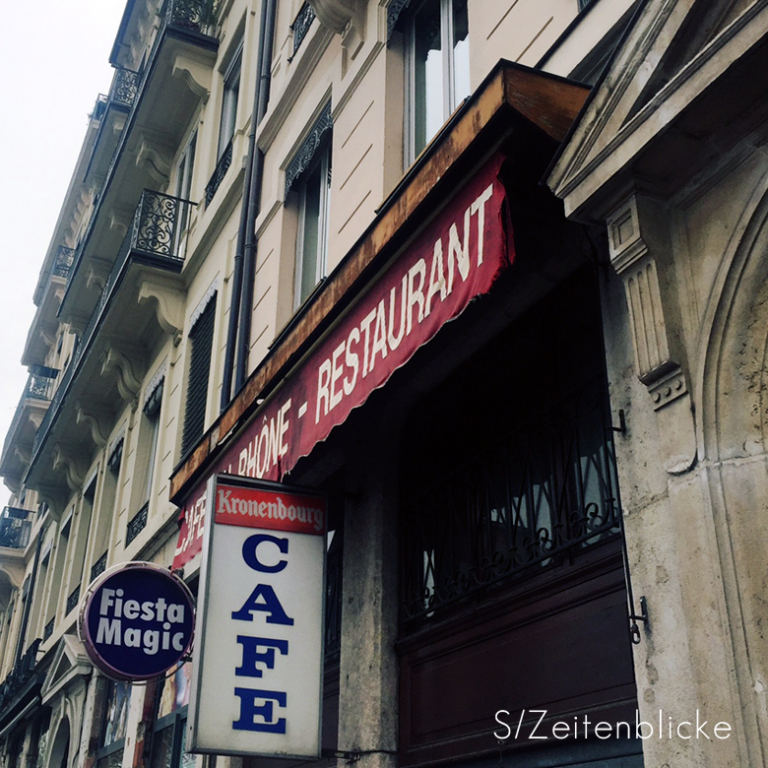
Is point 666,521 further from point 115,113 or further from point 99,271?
point 115,113

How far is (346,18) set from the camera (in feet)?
29.5

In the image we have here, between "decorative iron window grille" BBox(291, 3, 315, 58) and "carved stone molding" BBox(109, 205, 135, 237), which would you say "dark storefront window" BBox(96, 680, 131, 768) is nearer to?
"decorative iron window grille" BBox(291, 3, 315, 58)

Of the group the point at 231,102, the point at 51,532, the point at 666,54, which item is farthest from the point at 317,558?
the point at 51,532

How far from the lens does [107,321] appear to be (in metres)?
15.0

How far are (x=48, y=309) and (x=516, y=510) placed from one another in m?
27.5

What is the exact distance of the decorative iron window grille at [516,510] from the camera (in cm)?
458

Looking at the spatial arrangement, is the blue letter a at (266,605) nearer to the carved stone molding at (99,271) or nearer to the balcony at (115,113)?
the carved stone molding at (99,271)

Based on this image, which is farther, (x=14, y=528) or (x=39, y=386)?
(x=14, y=528)

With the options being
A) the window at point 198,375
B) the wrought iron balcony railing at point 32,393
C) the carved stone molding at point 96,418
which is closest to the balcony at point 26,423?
the wrought iron balcony railing at point 32,393

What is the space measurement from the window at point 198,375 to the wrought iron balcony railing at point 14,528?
19672 mm

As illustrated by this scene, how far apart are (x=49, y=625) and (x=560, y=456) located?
58.4 feet

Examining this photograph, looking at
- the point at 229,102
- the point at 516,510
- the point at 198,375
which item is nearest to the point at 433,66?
the point at 516,510

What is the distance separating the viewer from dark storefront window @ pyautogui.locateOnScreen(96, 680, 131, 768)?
12.2m

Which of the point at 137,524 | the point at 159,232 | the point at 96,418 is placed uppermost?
the point at 159,232
